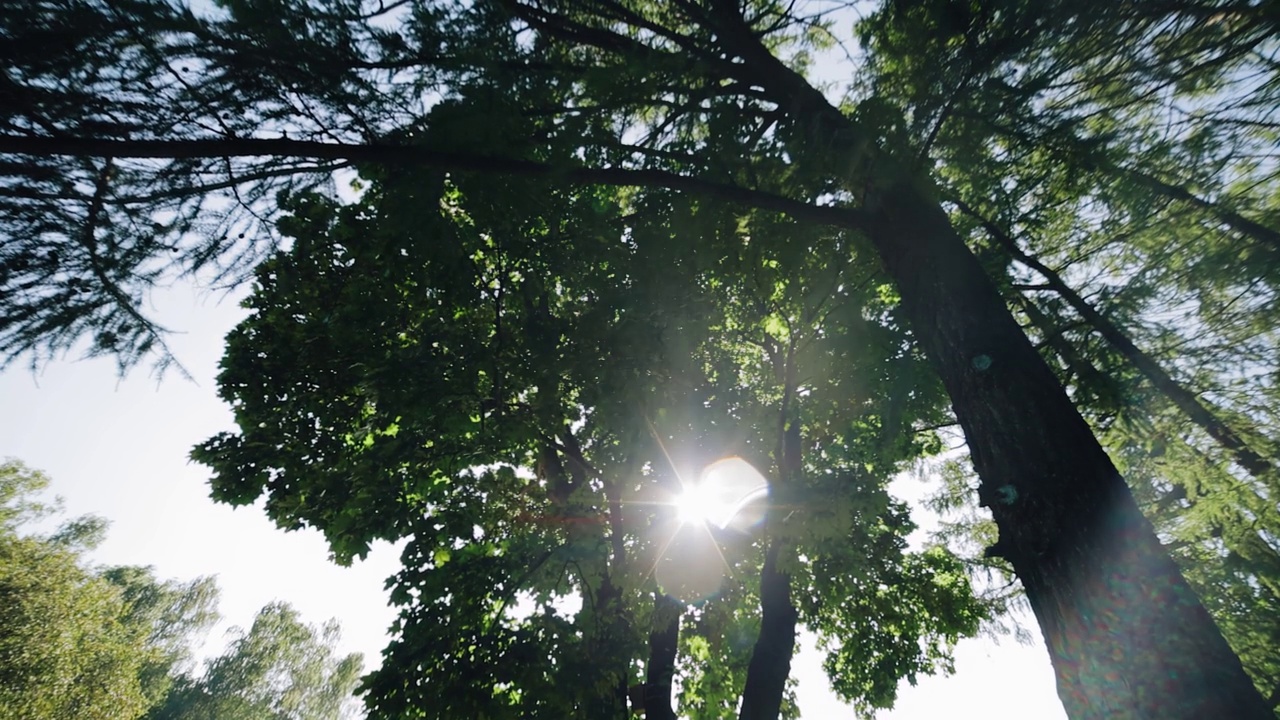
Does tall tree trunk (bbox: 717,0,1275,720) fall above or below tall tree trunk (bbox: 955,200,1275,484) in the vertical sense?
below

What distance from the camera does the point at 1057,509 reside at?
2303mm

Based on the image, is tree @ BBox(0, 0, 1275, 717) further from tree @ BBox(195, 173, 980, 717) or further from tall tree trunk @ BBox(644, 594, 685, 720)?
tall tree trunk @ BBox(644, 594, 685, 720)

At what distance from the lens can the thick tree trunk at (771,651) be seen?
5961 millimetres

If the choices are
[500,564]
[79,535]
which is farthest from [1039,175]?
[79,535]

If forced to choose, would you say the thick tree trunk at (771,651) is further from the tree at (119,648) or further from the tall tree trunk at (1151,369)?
the tree at (119,648)

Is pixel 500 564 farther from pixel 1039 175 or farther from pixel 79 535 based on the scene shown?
pixel 79 535

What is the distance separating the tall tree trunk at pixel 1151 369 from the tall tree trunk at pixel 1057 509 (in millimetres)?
2040

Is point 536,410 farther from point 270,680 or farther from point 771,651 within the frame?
point 270,680

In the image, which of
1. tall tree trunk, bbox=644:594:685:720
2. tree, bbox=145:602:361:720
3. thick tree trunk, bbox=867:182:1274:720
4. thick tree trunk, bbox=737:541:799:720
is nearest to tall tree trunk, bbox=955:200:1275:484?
thick tree trunk, bbox=867:182:1274:720

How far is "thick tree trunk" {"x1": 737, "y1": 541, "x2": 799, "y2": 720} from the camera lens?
235 inches

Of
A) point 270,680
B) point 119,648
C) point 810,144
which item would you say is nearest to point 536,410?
point 810,144

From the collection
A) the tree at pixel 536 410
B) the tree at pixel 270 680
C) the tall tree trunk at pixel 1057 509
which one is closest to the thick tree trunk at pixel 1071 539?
the tall tree trunk at pixel 1057 509

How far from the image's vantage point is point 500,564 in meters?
6.16

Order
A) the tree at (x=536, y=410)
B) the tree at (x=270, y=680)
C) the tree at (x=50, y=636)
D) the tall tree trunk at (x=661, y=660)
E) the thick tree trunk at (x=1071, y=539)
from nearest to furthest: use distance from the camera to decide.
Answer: the thick tree trunk at (x=1071, y=539) < the tree at (x=536, y=410) < the tall tree trunk at (x=661, y=660) < the tree at (x=50, y=636) < the tree at (x=270, y=680)
